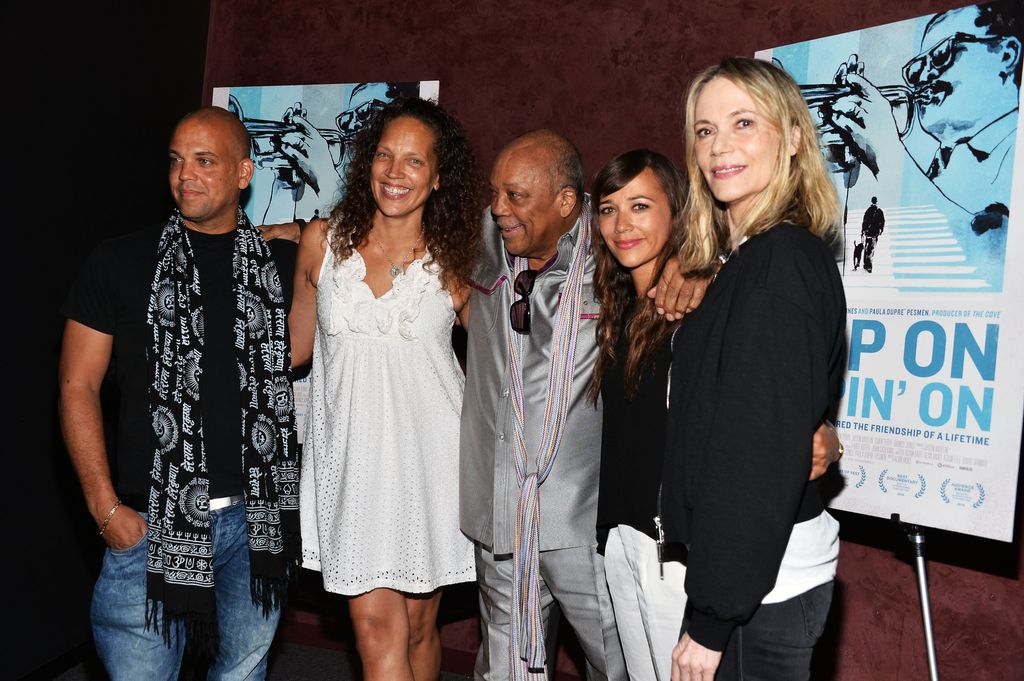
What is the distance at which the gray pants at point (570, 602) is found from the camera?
8.27 ft

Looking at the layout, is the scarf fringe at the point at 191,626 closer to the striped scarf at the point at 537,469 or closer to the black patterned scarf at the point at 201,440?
the black patterned scarf at the point at 201,440

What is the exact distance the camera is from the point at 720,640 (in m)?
1.47

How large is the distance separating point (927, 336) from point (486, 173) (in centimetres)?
190

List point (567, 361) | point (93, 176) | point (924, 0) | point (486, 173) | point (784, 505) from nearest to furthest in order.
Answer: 1. point (784, 505)
2. point (567, 361)
3. point (924, 0)
4. point (93, 176)
5. point (486, 173)

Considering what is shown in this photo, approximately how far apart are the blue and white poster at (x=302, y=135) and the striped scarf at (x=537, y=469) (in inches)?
61.6

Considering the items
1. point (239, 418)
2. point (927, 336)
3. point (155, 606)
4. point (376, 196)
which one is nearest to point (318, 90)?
point (376, 196)

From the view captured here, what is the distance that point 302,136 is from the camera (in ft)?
12.5

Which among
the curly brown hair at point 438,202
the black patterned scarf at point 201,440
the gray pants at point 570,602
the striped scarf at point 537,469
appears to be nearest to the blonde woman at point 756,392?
the striped scarf at point 537,469

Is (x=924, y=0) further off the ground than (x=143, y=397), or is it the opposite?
(x=924, y=0)

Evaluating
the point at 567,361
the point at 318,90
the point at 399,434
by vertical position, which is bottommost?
the point at 399,434

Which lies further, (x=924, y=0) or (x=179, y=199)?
(x=924, y=0)

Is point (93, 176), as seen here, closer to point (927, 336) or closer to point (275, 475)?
point (275, 475)

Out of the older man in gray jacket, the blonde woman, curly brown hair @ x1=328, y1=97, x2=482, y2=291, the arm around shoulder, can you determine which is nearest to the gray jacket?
the older man in gray jacket

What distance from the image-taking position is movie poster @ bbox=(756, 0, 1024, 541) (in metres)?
2.34
